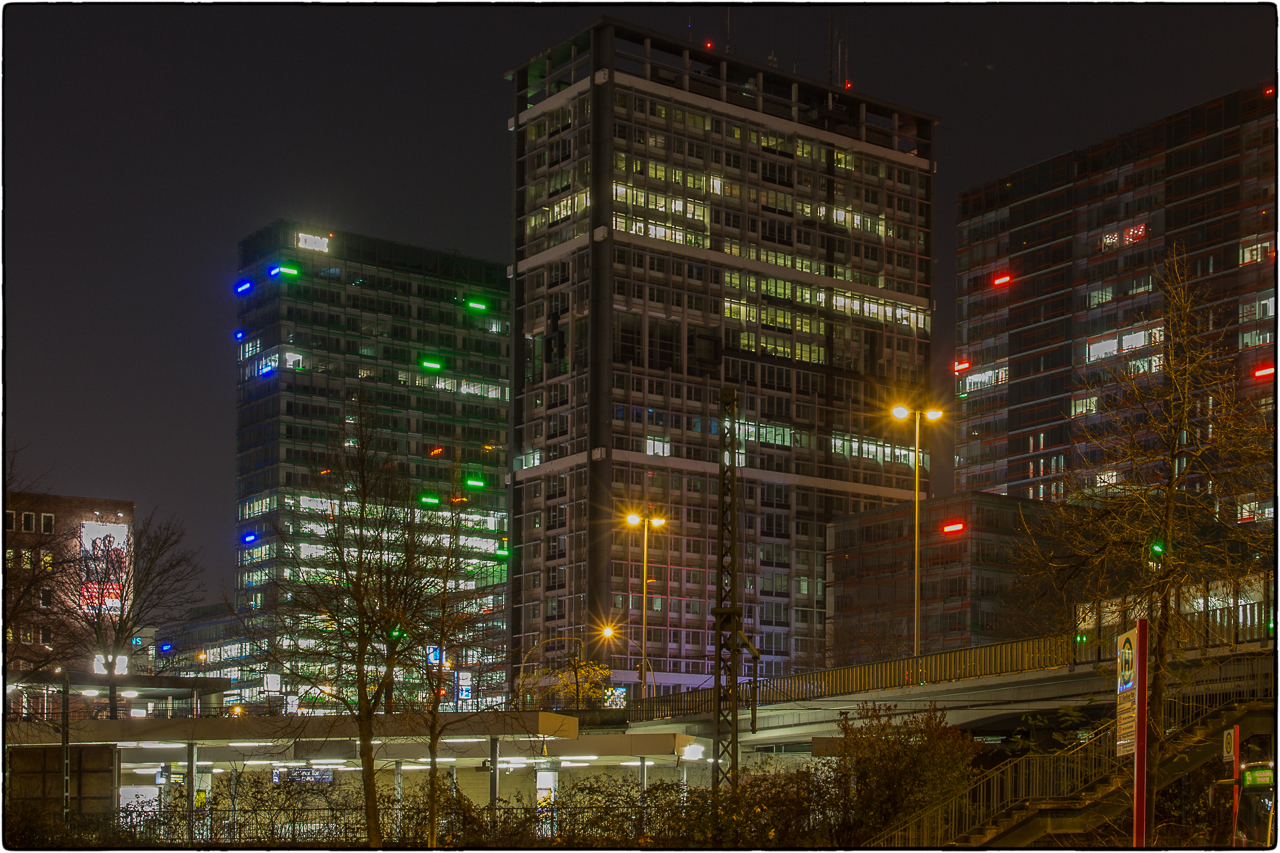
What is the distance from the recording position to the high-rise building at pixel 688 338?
150 metres

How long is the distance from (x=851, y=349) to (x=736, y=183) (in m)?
22.1

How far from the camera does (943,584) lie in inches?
5153

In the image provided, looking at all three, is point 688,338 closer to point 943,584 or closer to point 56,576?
point 943,584

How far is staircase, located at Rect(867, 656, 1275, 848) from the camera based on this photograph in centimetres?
3022

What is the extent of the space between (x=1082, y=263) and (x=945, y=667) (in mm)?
133637

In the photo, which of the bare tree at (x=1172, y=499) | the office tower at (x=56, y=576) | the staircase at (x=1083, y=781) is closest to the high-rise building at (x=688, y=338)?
the office tower at (x=56, y=576)

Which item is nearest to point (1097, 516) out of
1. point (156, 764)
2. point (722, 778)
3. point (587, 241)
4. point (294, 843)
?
point (722, 778)

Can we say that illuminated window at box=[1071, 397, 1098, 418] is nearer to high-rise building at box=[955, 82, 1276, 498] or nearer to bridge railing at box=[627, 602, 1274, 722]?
high-rise building at box=[955, 82, 1276, 498]

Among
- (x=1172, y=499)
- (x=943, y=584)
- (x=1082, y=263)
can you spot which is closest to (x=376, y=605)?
(x=1172, y=499)

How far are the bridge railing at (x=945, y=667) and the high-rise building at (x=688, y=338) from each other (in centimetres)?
8189

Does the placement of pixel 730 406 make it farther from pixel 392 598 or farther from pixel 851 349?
pixel 851 349

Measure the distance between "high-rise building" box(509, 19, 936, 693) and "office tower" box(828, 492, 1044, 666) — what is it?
11.6m

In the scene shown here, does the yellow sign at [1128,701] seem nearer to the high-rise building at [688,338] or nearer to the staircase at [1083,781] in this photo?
the staircase at [1083,781]

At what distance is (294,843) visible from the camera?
33.5m
